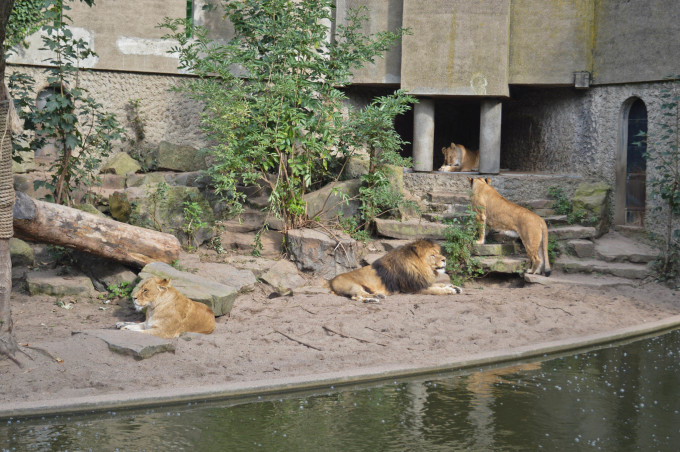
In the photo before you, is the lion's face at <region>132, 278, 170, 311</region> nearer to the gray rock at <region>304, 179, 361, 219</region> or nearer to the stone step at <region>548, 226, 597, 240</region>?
the gray rock at <region>304, 179, 361, 219</region>

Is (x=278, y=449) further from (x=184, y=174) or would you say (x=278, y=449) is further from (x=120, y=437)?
(x=184, y=174)

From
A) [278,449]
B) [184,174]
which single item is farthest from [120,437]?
[184,174]

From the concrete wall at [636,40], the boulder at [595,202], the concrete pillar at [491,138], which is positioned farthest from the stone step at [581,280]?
the concrete wall at [636,40]

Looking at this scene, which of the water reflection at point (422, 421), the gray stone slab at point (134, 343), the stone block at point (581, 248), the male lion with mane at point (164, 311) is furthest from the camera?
the stone block at point (581, 248)

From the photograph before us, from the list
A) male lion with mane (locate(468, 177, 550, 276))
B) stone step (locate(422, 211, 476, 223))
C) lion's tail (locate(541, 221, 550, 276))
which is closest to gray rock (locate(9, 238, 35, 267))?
stone step (locate(422, 211, 476, 223))

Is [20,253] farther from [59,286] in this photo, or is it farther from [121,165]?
[121,165]

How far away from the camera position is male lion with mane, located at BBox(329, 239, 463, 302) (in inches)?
393

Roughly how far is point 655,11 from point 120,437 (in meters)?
→ 12.3

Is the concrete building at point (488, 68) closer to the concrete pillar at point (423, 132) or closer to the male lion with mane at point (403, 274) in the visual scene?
the concrete pillar at point (423, 132)

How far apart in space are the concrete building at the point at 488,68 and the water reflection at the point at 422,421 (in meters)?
8.18

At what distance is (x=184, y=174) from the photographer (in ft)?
43.8

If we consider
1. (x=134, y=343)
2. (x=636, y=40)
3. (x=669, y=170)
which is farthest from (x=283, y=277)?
(x=636, y=40)

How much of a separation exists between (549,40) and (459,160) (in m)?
3.07

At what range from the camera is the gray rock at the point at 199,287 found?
27.7ft
